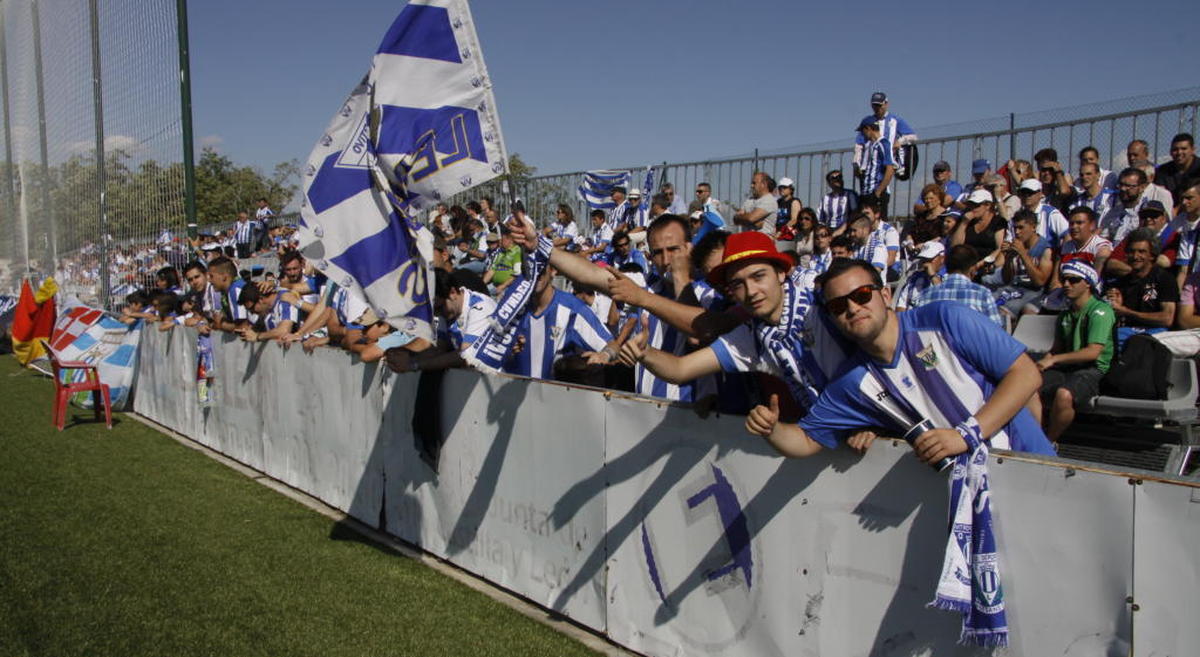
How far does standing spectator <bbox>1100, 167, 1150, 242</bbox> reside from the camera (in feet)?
28.8

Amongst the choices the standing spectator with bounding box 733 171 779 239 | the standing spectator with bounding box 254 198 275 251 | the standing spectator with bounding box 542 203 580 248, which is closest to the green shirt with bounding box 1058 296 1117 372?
the standing spectator with bounding box 733 171 779 239

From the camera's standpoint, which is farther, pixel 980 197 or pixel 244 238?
pixel 244 238

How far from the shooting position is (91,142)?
720 inches

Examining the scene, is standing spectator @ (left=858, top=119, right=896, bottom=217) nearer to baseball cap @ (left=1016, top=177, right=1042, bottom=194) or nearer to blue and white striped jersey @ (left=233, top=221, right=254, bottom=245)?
baseball cap @ (left=1016, top=177, right=1042, bottom=194)

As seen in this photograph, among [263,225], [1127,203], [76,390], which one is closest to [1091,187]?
[1127,203]

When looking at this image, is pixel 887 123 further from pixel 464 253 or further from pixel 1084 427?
pixel 464 253

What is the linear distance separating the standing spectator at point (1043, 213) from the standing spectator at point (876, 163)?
6.46ft

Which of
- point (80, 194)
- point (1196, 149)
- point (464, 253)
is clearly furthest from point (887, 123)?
point (80, 194)

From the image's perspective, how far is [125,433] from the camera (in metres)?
11.4

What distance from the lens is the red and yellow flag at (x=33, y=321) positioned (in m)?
15.2

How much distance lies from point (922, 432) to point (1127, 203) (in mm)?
7241

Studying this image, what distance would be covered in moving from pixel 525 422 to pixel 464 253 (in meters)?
10.1

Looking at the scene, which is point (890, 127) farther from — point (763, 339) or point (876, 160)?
point (763, 339)

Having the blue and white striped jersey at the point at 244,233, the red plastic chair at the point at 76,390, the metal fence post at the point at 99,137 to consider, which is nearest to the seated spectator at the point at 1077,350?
the red plastic chair at the point at 76,390
